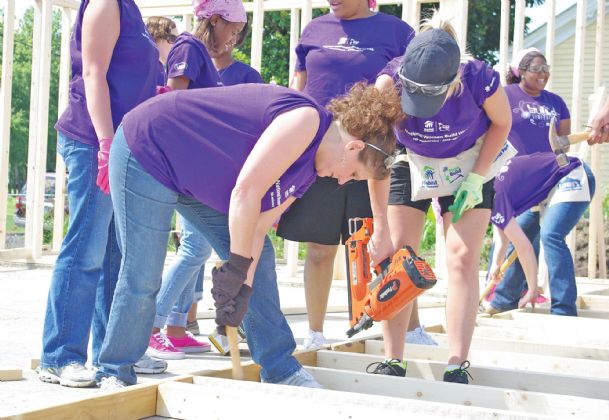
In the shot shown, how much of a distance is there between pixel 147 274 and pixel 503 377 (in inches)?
60.3

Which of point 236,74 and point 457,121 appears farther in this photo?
point 236,74

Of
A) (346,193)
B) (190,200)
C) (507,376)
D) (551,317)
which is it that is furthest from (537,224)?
(190,200)

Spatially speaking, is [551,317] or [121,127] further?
[551,317]

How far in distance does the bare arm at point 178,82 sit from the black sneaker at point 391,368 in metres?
1.47

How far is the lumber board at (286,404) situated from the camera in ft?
9.71

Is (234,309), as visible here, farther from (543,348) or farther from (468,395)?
(543,348)

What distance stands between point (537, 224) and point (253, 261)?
3.77 m

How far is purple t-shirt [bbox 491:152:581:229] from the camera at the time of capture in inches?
232

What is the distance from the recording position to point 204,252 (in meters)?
4.54

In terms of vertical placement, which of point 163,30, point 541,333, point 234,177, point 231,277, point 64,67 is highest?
point 64,67

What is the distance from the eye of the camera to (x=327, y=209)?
4.59 m

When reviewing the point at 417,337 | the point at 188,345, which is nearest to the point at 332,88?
the point at 417,337

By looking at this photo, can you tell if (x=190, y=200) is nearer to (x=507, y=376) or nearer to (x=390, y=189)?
(x=390, y=189)

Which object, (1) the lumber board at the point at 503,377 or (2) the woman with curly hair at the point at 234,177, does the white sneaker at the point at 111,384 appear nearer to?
(2) the woman with curly hair at the point at 234,177
